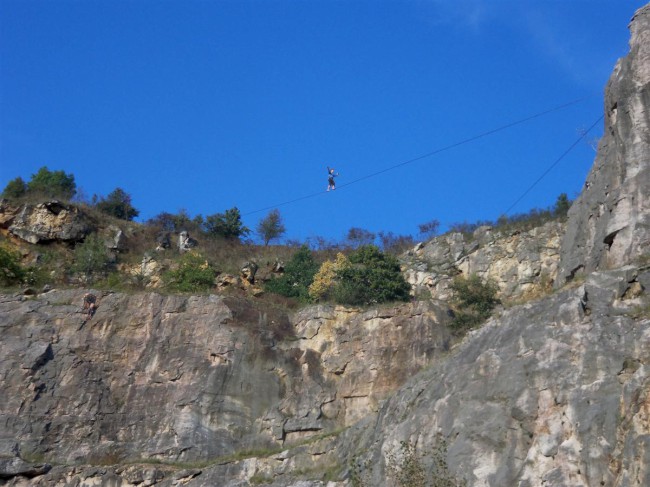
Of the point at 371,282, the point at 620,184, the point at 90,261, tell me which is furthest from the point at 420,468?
the point at 90,261

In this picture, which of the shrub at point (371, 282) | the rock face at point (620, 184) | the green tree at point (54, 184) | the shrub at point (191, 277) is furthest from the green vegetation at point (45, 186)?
the rock face at point (620, 184)

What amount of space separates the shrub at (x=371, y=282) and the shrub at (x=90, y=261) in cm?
1163

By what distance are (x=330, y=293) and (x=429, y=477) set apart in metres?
20.1

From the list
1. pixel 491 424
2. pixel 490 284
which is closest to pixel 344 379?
pixel 490 284

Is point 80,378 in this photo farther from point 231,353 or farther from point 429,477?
point 429,477

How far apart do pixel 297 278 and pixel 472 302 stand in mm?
10650

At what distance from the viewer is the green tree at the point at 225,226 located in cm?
6291

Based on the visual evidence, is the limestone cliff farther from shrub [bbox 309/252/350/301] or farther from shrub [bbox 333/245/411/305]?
shrub [bbox 309/252/350/301]

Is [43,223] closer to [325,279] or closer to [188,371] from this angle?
[188,371]

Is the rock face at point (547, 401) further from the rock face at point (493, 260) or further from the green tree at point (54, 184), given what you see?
the green tree at point (54, 184)

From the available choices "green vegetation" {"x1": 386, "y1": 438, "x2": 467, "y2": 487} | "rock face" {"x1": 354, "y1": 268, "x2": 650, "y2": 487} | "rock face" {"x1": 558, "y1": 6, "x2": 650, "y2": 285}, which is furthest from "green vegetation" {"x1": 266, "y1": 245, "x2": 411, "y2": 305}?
"green vegetation" {"x1": 386, "y1": 438, "x2": 467, "y2": 487}

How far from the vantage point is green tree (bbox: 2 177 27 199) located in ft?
194

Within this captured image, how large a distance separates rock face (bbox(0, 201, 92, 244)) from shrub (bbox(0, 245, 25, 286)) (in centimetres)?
393

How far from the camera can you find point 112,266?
179 feet
